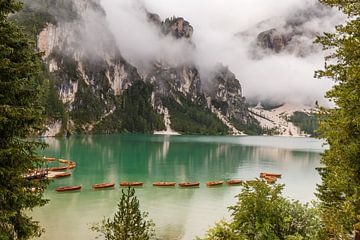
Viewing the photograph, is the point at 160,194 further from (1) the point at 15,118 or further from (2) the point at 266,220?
(1) the point at 15,118

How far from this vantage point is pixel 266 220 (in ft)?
52.9

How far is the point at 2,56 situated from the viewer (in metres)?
13.8

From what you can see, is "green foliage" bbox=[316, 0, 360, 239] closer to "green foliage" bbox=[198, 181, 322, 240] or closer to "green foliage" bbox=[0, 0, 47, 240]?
"green foliage" bbox=[198, 181, 322, 240]

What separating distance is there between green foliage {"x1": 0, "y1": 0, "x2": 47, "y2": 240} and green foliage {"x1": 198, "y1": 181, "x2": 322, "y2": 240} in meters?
7.92

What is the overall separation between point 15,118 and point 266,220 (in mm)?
11344

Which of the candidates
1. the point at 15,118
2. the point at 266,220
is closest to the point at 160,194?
the point at 266,220

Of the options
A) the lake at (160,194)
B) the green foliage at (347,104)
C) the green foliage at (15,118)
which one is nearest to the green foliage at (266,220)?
the green foliage at (347,104)

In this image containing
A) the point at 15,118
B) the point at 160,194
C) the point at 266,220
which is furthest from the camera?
the point at 160,194

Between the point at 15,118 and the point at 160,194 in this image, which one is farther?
the point at 160,194

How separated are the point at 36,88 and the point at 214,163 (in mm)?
98719

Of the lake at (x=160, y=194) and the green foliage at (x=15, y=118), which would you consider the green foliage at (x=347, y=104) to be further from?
the lake at (x=160, y=194)

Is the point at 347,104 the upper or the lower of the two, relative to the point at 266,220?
upper

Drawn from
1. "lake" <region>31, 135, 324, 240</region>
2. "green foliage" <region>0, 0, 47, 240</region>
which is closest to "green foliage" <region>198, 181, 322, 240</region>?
"green foliage" <region>0, 0, 47, 240</region>

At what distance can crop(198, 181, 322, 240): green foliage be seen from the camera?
15.7 metres
